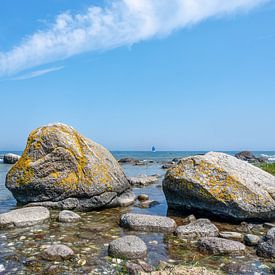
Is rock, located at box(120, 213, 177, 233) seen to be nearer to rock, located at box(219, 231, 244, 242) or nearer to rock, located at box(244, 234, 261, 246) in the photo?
rock, located at box(219, 231, 244, 242)

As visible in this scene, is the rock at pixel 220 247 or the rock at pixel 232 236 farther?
the rock at pixel 232 236

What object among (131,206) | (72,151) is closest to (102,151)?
(72,151)

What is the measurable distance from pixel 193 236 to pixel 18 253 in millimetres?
4283

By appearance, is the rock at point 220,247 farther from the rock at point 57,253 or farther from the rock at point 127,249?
the rock at point 57,253

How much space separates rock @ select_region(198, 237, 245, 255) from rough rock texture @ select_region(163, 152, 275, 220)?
2.95 meters

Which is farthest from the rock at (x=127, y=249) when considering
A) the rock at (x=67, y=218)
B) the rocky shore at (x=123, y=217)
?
the rock at (x=67, y=218)

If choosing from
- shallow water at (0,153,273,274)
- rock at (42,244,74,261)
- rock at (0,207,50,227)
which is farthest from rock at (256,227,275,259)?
rock at (0,207,50,227)

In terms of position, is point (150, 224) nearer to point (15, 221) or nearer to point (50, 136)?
point (15, 221)

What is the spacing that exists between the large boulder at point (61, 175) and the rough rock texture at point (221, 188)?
2.56 m

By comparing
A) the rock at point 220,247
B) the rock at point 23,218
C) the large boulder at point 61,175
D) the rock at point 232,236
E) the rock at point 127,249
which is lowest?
the rock at point 232,236

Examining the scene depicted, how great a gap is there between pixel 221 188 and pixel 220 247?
351 centimetres

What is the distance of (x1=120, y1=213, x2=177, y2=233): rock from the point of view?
9.30 meters

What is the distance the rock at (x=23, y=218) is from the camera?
30.8ft

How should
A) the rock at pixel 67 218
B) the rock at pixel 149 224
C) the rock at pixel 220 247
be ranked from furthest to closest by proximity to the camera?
the rock at pixel 67 218, the rock at pixel 149 224, the rock at pixel 220 247
